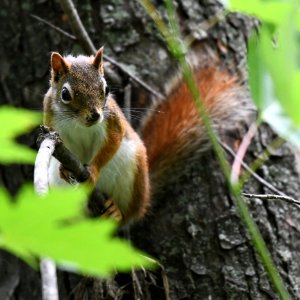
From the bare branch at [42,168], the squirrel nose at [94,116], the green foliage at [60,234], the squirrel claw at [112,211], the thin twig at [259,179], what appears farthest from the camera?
the squirrel claw at [112,211]

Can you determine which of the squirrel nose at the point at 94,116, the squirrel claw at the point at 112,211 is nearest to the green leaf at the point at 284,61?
the squirrel nose at the point at 94,116

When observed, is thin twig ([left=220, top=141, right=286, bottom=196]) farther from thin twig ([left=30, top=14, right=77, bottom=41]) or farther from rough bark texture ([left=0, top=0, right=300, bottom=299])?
thin twig ([left=30, top=14, right=77, bottom=41])

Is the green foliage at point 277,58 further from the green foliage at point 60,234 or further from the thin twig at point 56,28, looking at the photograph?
the thin twig at point 56,28

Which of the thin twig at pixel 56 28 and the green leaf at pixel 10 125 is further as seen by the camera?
the thin twig at pixel 56 28

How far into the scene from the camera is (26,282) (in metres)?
1.77

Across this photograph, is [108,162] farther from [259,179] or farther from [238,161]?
[238,161]

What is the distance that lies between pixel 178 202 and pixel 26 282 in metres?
0.50

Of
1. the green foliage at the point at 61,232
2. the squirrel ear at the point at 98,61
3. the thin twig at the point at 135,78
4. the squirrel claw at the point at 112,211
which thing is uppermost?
the green foliage at the point at 61,232

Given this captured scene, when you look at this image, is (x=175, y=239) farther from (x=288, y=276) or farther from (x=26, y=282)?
(x=26, y=282)

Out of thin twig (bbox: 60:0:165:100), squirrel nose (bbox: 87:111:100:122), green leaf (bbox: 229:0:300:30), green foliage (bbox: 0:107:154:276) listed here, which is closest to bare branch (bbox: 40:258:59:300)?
green foliage (bbox: 0:107:154:276)

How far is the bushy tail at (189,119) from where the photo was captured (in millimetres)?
1810

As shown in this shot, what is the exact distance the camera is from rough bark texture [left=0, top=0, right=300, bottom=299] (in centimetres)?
163

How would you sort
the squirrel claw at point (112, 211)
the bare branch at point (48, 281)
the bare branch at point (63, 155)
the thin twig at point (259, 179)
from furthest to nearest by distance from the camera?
the squirrel claw at point (112, 211)
the thin twig at point (259, 179)
the bare branch at point (63, 155)
the bare branch at point (48, 281)

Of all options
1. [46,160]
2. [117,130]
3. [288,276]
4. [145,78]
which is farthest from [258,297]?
[46,160]
